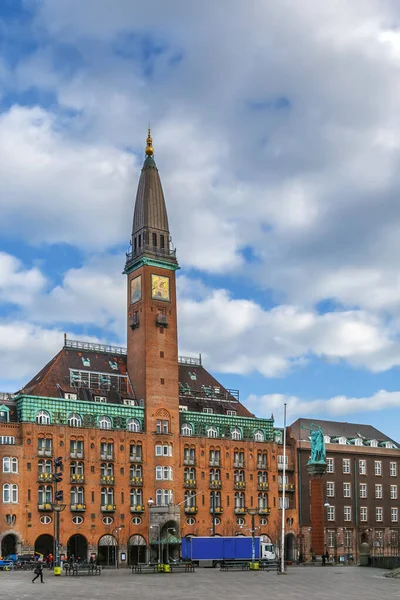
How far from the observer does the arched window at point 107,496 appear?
348ft

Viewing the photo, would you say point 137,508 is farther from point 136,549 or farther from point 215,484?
point 215,484

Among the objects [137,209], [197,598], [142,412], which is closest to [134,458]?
[142,412]

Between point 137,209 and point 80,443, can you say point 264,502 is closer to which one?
point 80,443

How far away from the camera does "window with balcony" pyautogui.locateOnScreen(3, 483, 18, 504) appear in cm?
9881

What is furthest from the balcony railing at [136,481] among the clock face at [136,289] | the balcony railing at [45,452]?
the clock face at [136,289]

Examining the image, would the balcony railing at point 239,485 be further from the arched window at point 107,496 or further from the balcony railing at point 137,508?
the arched window at point 107,496

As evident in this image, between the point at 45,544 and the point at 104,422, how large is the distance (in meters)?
15.7

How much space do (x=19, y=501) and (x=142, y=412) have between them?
20.0 metres

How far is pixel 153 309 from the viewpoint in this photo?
11575 centimetres

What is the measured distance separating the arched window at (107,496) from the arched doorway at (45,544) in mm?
7458

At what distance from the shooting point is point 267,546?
101m

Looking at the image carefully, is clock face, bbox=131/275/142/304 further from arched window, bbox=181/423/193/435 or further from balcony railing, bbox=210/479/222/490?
balcony railing, bbox=210/479/222/490

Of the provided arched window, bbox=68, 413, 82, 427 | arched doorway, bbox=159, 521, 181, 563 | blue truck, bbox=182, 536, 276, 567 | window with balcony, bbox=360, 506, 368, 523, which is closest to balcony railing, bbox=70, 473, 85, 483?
arched window, bbox=68, 413, 82, 427

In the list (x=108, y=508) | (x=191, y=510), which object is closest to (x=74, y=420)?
(x=108, y=508)
